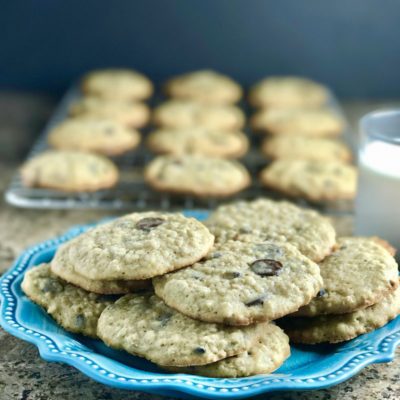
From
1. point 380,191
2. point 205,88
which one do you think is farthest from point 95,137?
point 380,191

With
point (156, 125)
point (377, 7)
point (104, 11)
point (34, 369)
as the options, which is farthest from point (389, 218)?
point (104, 11)

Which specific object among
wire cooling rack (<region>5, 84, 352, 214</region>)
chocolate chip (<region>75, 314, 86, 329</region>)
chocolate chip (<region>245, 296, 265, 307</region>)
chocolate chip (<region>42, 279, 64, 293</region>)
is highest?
chocolate chip (<region>245, 296, 265, 307</region>)

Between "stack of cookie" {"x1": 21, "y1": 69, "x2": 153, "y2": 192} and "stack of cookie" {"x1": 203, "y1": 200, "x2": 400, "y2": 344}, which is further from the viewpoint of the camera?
"stack of cookie" {"x1": 21, "y1": 69, "x2": 153, "y2": 192}

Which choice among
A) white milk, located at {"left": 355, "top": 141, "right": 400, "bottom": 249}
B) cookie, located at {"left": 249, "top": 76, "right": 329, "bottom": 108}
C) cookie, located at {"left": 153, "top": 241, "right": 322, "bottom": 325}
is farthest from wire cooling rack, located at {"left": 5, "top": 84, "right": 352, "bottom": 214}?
cookie, located at {"left": 153, "top": 241, "right": 322, "bottom": 325}

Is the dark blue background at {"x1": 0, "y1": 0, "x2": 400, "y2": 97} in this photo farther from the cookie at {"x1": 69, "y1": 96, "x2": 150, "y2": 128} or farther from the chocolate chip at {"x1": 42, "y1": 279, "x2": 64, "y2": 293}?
the chocolate chip at {"x1": 42, "y1": 279, "x2": 64, "y2": 293}

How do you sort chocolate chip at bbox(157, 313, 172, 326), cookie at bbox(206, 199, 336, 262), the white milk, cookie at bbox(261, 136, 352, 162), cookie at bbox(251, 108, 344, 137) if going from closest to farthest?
chocolate chip at bbox(157, 313, 172, 326) < cookie at bbox(206, 199, 336, 262) < the white milk < cookie at bbox(261, 136, 352, 162) < cookie at bbox(251, 108, 344, 137)

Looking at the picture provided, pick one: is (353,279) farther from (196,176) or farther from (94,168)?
(94,168)
